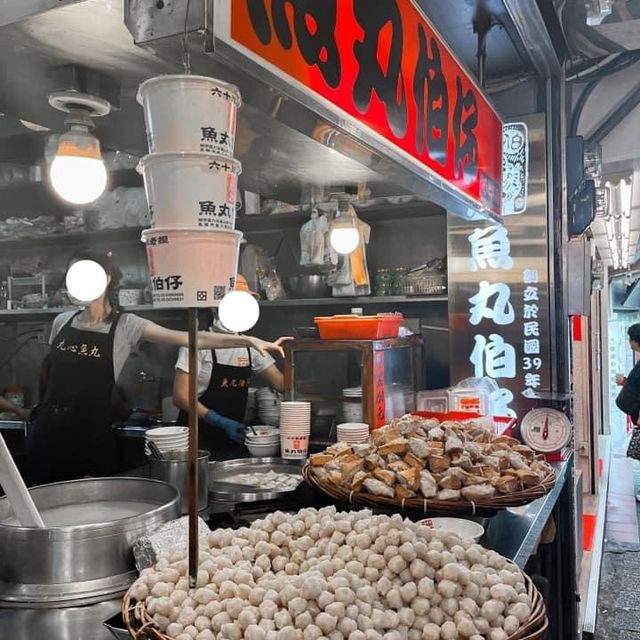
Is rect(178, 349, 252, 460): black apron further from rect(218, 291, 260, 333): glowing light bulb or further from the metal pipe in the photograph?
the metal pipe

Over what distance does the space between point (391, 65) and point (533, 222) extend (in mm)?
2138

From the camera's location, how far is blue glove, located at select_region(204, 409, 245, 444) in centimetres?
359

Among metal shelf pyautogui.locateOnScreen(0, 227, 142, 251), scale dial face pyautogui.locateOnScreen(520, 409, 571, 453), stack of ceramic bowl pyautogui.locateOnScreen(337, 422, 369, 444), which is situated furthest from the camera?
metal shelf pyautogui.locateOnScreen(0, 227, 142, 251)

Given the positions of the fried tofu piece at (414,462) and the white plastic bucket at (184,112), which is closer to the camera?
the white plastic bucket at (184,112)

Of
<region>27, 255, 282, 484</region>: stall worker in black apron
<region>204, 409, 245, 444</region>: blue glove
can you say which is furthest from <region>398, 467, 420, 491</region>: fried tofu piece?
<region>27, 255, 282, 484</region>: stall worker in black apron

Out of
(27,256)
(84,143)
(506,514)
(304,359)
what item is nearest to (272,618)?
(506,514)

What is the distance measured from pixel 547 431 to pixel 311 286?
1.80 m

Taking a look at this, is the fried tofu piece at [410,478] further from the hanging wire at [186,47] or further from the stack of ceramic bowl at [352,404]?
the stack of ceramic bowl at [352,404]

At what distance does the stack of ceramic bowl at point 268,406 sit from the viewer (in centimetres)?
413

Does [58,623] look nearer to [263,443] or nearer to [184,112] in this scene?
[184,112]

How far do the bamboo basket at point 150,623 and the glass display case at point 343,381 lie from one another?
191cm

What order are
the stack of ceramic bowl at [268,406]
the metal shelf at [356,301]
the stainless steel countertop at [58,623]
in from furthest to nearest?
1. the stack of ceramic bowl at [268,406]
2. the metal shelf at [356,301]
3. the stainless steel countertop at [58,623]

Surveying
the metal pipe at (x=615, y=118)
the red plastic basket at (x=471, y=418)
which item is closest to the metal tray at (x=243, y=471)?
the red plastic basket at (x=471, y=418)

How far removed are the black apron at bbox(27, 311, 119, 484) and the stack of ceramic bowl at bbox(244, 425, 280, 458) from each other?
118cm
